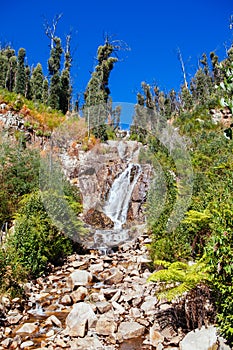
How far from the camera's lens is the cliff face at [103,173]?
40.1ft

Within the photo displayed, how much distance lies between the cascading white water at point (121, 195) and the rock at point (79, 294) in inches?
228

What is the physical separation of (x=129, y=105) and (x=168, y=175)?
405cm

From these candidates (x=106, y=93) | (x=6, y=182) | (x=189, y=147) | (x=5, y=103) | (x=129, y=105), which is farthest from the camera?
(x=106, y=93)

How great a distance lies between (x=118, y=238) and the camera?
1090 centimetres

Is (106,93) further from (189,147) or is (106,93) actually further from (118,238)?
(118,238)

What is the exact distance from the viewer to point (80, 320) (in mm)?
4559

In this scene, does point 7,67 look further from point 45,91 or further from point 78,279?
point 78,279

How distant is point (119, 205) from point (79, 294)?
23.0 ft

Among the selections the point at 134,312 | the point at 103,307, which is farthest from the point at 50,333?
the point at 134,312

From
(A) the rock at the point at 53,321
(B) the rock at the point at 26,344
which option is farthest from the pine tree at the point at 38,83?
(B) the rock at the point at 26,344

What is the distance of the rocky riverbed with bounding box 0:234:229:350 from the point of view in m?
4.12

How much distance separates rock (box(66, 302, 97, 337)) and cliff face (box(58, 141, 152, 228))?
649 centimetres

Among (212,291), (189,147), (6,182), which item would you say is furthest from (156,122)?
(212,291)

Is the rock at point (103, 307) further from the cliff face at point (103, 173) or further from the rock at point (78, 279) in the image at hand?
the cliff face at point (103, 173)
